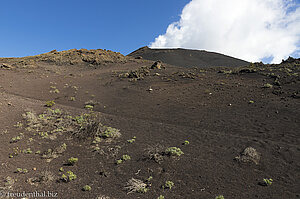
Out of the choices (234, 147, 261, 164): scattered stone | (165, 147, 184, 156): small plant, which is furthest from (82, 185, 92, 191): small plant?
(234, 147, 261, 164): scattered stone

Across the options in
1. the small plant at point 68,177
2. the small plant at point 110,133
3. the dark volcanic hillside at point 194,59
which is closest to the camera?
the small plant at point 68,177

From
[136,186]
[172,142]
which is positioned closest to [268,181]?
[172,142]

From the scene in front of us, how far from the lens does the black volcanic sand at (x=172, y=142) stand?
21.6 feet

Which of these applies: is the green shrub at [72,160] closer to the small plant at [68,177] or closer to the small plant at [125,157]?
the small plant at [68,177]

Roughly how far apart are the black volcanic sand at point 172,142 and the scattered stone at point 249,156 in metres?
0.17

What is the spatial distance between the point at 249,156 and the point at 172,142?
4015mm

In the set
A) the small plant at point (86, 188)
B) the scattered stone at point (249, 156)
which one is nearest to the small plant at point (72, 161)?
the small plant at point (86, 188)

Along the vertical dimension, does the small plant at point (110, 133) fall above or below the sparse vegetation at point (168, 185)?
above

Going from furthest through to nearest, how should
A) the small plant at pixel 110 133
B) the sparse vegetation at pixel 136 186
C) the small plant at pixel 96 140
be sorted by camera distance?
the small plant at pixel 110 133, the small plant at pixel 96 140, the sparse vegetation at pixel 136 186

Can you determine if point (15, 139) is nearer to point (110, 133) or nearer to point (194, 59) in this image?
point (110, 133)

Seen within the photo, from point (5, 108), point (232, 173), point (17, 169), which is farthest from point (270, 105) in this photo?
point (5, 108)

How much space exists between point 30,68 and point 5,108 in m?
26.1

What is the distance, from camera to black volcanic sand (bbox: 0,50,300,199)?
6598 mm

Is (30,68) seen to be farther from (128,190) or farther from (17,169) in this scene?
(128,190)
